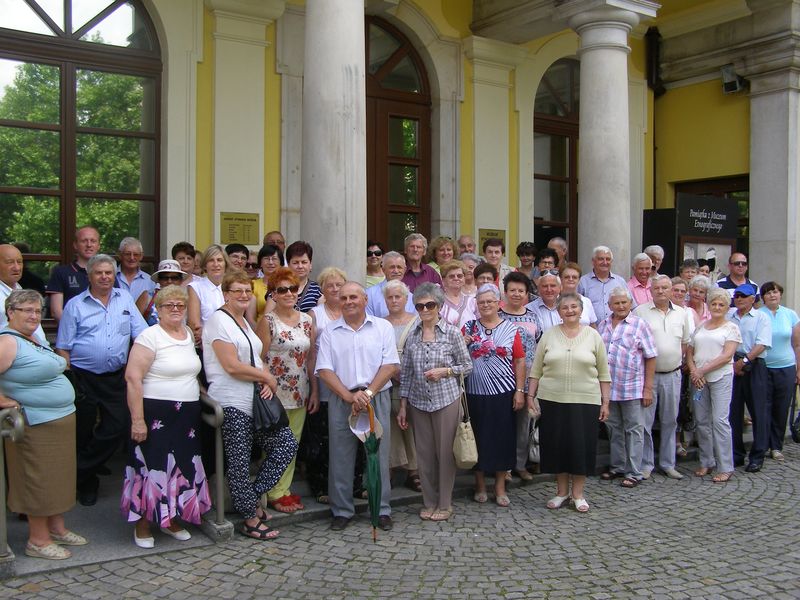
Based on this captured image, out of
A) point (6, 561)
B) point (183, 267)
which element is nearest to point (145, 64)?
point (183, 267)

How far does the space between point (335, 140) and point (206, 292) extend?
163cm

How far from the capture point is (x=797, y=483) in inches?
261

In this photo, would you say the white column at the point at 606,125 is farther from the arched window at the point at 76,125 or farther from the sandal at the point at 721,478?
the arched window at the point at 76,125

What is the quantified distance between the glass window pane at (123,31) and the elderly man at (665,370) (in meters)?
5.63

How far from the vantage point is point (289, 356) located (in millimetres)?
5340

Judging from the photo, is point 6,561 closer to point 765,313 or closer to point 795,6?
point 765,313

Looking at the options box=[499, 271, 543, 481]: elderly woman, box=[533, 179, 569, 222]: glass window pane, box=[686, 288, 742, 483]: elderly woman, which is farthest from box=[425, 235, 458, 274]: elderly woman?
box=[533, 179, 569, 222]: glass window pane

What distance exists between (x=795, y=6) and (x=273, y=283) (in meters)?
9.13

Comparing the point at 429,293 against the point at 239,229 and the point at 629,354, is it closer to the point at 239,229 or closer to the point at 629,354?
the point at 629,354

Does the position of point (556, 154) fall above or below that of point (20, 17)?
below

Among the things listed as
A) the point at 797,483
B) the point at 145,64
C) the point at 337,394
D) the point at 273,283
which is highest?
the point at 145,64

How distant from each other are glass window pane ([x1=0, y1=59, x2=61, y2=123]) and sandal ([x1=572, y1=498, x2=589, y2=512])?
6011 millimetres

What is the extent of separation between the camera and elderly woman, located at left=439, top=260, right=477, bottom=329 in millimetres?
6180

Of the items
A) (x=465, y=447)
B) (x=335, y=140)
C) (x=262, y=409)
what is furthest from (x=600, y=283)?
(x=262, y=409)
